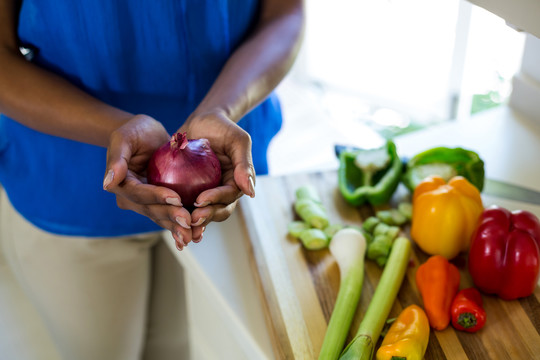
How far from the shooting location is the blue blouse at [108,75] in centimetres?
93

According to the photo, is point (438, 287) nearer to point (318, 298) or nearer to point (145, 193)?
point (318, 298)

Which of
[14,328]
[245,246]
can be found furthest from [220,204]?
[14,328]

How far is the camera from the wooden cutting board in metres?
0.83

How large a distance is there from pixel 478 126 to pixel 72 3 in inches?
34.8

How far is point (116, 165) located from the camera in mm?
737

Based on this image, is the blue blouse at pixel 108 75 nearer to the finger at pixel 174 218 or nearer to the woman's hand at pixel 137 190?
the woman's hand at pixel 137 190

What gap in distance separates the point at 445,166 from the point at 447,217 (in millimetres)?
178

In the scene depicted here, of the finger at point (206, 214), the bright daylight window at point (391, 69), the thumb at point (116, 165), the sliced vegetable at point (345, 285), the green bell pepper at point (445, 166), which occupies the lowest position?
the bright daylight window at point (391, 69)

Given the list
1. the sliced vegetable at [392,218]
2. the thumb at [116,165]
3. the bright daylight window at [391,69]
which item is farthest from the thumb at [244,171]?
the bright daylight window at [391,69]

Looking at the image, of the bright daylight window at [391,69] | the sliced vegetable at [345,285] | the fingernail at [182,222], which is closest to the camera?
the fingernail at [182,222]

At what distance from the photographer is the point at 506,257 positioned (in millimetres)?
873

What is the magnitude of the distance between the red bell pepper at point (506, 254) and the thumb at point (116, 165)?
0.54 m

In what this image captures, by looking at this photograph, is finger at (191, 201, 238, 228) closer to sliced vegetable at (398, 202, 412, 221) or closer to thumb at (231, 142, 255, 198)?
thumb at (231, 142, 255, 198)

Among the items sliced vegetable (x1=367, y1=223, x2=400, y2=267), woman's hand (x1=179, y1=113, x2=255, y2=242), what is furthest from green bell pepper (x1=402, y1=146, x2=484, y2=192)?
woman's hand (x1=179, y1=113, x2=255, y2=242)
